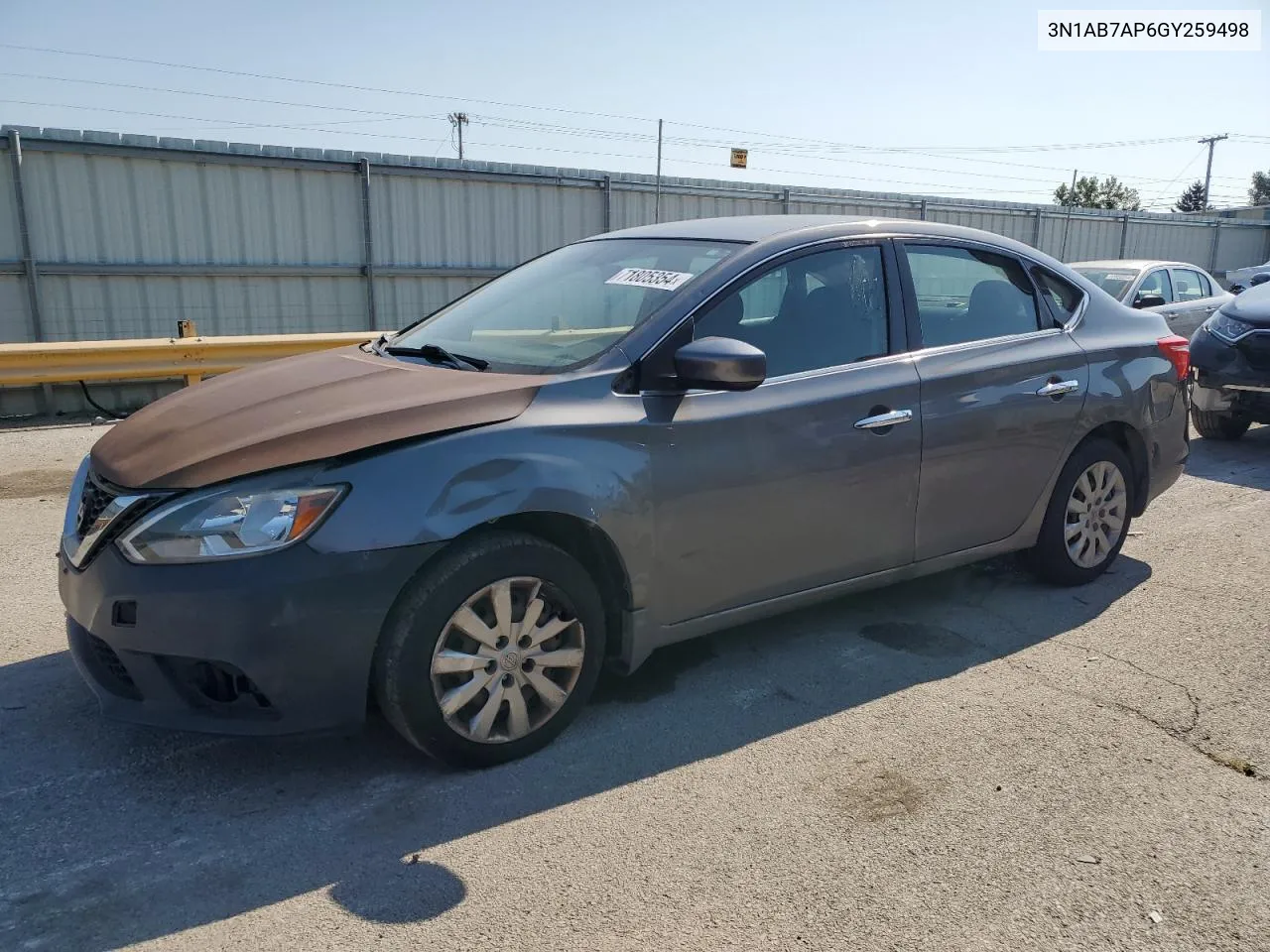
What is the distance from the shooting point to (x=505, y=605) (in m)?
3.08

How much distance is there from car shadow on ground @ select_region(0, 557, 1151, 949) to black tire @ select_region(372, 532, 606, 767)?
106mm

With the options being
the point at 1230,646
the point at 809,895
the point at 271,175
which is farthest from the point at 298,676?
Result: the point at 271,175

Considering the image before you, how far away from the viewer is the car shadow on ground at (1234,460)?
293 inches

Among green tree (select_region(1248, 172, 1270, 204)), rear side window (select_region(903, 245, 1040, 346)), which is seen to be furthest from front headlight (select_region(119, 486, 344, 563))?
green tree (select_region(1248, 172, 1270, 204))

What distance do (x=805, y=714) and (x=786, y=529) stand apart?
0.66m

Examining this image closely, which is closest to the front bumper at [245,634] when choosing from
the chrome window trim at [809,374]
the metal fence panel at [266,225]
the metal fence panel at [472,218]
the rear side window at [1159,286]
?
the chrome window trim at [809,374]

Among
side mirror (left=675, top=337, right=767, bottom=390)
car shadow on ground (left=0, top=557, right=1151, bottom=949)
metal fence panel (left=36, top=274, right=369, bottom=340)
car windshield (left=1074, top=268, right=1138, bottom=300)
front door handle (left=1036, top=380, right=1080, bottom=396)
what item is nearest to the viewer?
car shadow on ground (left=0, top=557, right=1151, bottom=949)

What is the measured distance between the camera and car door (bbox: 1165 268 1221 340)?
11.4 metres

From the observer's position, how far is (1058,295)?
4844 millimetres

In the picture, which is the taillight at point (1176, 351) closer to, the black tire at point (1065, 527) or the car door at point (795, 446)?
the black tire at point (1065, 527)

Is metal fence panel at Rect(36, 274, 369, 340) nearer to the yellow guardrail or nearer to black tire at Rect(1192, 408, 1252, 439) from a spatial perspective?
the yellow guardrail

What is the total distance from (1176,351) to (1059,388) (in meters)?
1.03

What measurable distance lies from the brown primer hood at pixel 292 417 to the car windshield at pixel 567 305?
0.28m

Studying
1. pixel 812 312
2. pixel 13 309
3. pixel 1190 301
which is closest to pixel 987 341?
pixel 812 312
